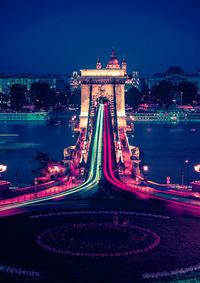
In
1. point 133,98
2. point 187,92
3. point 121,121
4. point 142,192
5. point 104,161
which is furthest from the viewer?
point 187,92

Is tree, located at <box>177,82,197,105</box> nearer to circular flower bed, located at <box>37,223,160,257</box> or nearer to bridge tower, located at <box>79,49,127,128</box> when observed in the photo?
bridge tower, located at <box>79,49,127,128</box>

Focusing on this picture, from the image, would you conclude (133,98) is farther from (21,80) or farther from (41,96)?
(21,80)

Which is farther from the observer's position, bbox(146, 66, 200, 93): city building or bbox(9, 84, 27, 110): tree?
bbox(146, 66, 200, 93): city building

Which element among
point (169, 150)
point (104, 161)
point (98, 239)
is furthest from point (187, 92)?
point (98, 239)

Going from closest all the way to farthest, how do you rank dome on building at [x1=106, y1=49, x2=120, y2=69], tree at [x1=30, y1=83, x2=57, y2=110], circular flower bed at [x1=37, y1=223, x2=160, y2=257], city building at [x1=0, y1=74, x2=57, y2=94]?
circular flower bed at [x1=37, y1=223, x2=160, y2=257]
dome on building at [x1=106, y1=49, x2=120, y2=69]
tree at [x1=30, y1=83, x2=57, y2=110]
city building at [x1=0, y1=74, x2=57, y2=94]

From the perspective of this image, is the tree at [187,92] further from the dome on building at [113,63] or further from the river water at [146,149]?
the river water at [146,149]

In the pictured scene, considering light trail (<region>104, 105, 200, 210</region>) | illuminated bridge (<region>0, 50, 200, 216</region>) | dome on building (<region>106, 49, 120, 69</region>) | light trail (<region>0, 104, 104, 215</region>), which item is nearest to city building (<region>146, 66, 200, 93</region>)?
dome on building (<region>106, 49, 120, 69</region>)

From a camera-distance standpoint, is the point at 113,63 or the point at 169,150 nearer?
the point at 169,150
